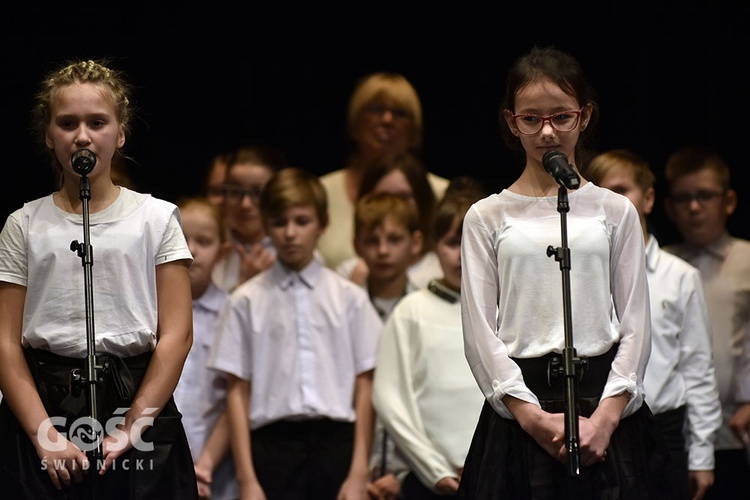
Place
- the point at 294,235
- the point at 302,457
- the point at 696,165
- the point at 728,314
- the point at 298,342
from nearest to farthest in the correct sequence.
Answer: the point at 302,457
the point at 298,342
the point at 294,235
the point at 728,314
the point at 696,165

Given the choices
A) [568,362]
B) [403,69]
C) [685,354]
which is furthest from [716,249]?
[568,362]

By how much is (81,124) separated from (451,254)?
1.45 metres

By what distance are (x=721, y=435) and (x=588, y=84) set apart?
1.85 m

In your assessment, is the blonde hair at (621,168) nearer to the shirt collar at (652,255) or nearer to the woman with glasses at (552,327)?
the shirt collar at (652,255)

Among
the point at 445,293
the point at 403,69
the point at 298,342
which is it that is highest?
the point at 403,69

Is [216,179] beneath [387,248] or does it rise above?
above

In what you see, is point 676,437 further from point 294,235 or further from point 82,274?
point 82,274

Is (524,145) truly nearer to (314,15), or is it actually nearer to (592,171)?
(592,171)

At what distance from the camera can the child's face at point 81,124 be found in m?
2.86

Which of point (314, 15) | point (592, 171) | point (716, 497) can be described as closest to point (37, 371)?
point (592, 171)

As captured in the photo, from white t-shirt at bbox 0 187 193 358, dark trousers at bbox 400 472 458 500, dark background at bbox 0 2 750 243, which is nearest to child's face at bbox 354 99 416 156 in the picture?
dark background at bbox 0 2 750 243

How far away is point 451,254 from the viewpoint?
3953 millimetres

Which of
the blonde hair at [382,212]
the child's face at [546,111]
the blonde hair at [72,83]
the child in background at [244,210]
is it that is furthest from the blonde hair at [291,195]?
the child's face at [546,111]

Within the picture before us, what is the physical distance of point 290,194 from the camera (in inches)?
164
